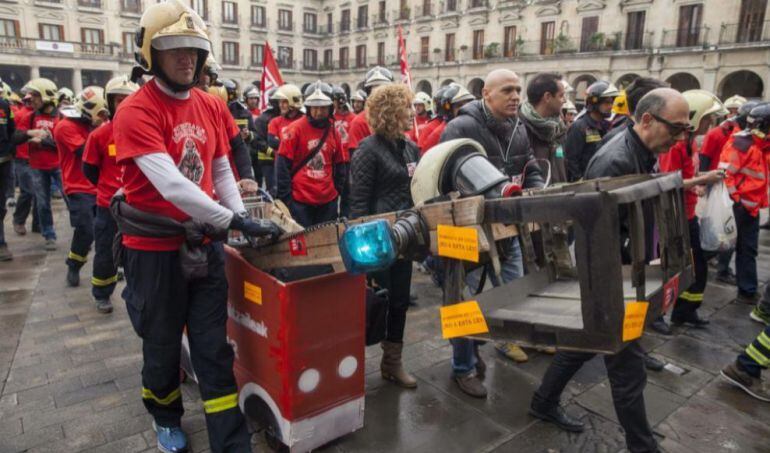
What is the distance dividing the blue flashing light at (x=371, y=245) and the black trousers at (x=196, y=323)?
1047mm

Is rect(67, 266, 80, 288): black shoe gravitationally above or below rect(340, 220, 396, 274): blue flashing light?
below

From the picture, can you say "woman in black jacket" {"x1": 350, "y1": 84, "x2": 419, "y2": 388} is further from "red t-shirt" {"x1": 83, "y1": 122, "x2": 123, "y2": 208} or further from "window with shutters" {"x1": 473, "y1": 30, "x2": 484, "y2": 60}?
"window with shutters" {"x1": 473, "y1": 30, "x2": 484, "y2": 60}

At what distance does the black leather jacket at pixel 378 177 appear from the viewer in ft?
11.2

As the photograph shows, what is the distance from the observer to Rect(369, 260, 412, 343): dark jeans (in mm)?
3465

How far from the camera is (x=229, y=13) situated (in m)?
48.8

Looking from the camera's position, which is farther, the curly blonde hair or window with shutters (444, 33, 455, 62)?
window with shutters (444, 33, 455, 62)

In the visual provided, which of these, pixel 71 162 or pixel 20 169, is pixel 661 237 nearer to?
Result: pixel 71 162

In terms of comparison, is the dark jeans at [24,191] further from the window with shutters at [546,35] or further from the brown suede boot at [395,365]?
the window with shutters at [546,35]

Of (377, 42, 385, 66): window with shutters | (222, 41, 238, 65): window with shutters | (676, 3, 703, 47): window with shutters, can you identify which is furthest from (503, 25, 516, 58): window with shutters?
(222, 41, 238, 65): window with shutters

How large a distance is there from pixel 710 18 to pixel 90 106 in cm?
3120

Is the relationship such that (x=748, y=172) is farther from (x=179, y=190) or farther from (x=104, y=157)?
(x=104, y=157)

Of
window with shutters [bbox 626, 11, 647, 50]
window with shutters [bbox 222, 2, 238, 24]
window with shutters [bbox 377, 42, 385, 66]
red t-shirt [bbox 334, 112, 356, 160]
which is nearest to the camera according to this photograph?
red t-shirt [bbox 334, 112, 356, 160]

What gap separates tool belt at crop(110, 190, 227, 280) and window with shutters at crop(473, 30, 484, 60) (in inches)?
1531

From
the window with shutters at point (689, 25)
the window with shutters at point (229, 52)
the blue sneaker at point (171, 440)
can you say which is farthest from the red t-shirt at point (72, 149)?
the window with shutters at point (229, 52)
